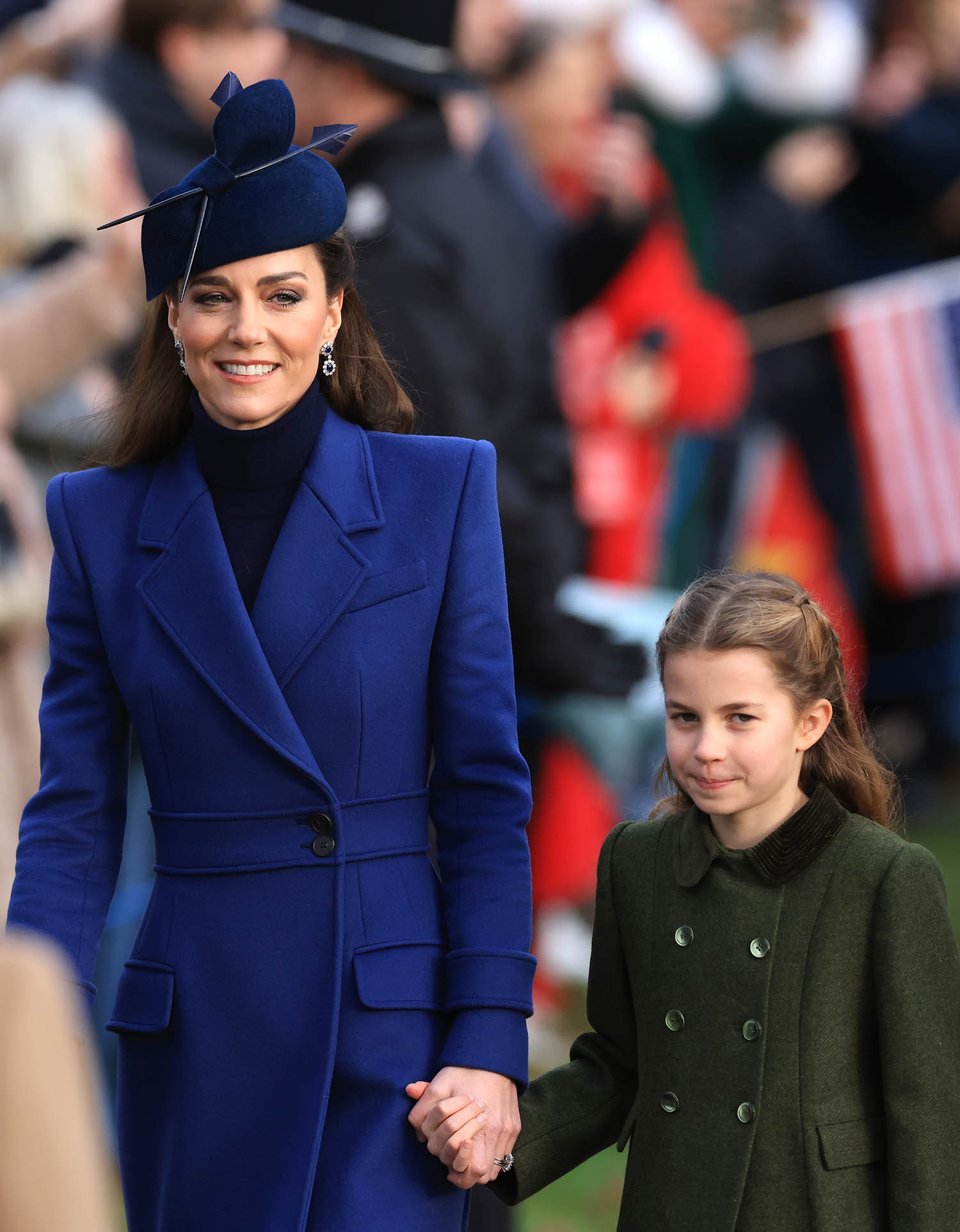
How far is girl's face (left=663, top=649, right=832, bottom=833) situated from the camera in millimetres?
2273

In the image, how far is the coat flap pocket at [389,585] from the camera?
2334mm

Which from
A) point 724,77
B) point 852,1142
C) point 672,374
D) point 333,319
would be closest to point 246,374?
point 333,319

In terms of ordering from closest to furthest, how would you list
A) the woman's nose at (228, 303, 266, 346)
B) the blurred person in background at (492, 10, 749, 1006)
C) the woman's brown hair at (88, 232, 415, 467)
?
Answer: the woman's nose at (228, 303, 266, 346)
the woman's brown hair at (88, 232, 415, 467)
the blurred person in background at (492, 10, 749, 1006)

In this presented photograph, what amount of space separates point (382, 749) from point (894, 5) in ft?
22.7

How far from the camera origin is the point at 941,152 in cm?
830

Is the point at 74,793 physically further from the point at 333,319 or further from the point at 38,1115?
the point at 38,1115

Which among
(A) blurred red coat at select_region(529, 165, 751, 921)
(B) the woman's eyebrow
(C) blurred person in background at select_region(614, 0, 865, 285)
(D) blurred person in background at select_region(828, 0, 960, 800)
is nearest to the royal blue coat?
(B) the woman's eyebrow

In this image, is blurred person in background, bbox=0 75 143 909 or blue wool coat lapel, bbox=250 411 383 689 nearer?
blue wool coat lapel, bbox=250 411 383 689

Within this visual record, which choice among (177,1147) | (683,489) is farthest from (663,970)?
(683,489)

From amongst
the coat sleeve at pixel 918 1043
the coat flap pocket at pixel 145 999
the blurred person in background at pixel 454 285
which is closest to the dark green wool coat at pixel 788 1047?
the coat sleeve at pixel 918 1043

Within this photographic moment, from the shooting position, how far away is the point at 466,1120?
7.17ft

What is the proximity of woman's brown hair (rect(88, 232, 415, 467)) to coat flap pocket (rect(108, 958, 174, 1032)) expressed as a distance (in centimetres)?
70

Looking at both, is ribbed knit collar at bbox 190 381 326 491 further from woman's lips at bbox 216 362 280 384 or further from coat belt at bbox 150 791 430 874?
coat belt at bbox 150 791 430 874

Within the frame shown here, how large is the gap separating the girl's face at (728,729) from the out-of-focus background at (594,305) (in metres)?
1.39
